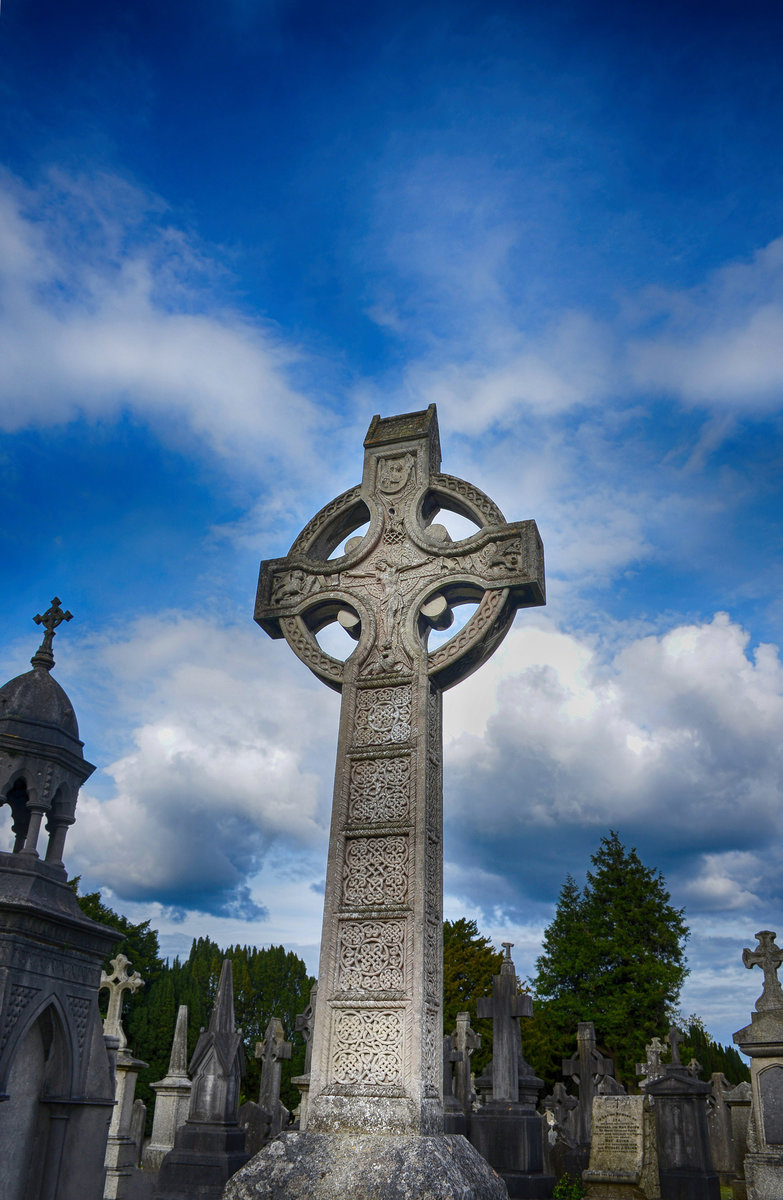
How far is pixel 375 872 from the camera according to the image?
5.15 metres

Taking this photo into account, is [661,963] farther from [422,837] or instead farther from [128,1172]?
[422,837]

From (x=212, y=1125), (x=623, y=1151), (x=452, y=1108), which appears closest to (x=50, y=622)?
(x=212, y=1125)

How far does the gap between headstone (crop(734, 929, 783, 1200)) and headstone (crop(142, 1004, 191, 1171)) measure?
36.0 ft

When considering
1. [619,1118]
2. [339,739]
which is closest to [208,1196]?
[619,1118]

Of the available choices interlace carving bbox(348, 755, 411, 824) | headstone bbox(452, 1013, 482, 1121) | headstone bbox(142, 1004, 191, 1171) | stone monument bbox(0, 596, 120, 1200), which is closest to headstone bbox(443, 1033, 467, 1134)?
headstone bbox(452, 1013, 482, 1121)

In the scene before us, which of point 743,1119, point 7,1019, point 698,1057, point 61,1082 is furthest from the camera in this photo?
point 698,1057

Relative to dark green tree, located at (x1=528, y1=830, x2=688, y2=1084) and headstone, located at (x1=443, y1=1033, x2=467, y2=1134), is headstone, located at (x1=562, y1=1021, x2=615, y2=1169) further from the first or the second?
dark green tree, located at (x1=528, y1=830, x2=688, y2=1084)

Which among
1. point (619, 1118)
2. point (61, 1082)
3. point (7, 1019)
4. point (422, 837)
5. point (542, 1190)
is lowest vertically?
point (542, 1190)

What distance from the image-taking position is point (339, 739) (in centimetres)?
570

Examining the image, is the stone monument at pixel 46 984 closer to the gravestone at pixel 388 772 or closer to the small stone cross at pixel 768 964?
the gravestone at pixel 388 772

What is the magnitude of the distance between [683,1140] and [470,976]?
96.4ft

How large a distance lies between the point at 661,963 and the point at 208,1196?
31541 mm

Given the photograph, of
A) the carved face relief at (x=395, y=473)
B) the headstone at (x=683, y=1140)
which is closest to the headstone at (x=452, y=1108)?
the headstone at (x=683, y=1140)

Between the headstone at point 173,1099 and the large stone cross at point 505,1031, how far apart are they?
6356 millimetres
